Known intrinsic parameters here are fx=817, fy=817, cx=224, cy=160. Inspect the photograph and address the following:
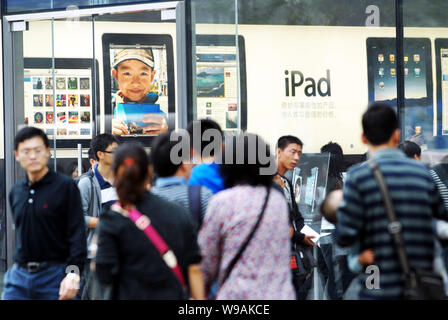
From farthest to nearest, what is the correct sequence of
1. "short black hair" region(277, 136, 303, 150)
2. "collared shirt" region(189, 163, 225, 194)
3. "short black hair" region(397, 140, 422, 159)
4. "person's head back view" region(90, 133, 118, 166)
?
"short black hair" region(277, 136, 303, 150), "person's head back view" region(90, 133, 118, 166), "short black hair" region(397, 140, 422, 159), "collared shirt" region(189, 163, 225, 194)

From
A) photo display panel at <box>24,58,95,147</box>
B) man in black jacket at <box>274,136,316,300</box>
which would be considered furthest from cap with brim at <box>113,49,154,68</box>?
man in black jacket at <box>274,136,316,300</box>

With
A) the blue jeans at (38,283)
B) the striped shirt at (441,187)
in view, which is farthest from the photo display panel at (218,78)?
the blue jeans at (38,283)

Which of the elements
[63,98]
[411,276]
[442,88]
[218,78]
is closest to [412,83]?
[442,88]

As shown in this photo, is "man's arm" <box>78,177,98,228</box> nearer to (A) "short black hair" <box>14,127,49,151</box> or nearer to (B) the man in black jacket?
(A) "short black hair" <box>14,127,49,151</box>

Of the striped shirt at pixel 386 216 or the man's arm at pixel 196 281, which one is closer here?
the striped shirt at pixel 386 216

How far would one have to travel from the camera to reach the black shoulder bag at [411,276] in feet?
12.9

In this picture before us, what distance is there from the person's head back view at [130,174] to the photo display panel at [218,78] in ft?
13.0

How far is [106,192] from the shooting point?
23.0 feet

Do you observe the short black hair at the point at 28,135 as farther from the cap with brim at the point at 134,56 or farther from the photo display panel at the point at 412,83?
the photo display panel at the point at 412,83

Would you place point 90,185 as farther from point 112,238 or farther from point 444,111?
point 444,111

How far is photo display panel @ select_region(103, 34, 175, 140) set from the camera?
8328mm

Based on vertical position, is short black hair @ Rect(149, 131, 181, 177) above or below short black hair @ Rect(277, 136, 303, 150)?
below

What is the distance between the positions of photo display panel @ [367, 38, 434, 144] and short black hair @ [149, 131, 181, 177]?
13.4ft

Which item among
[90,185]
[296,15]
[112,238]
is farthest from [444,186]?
[112,238]
